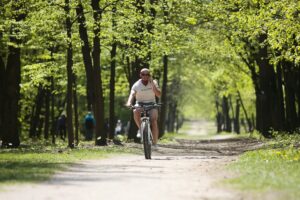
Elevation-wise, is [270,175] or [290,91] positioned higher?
[290,91]

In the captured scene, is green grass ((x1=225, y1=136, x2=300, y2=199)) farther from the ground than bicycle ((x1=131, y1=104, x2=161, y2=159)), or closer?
closer

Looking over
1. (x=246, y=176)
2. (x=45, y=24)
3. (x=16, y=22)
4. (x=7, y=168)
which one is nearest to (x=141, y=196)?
(x=246, y=176)

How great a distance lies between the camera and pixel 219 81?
194 feet

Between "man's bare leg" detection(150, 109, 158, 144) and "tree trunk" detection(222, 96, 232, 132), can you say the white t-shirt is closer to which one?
"man's bare leg" detection(150, 109, 158, 144)

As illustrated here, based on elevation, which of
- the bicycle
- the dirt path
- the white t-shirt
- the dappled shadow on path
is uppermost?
the white t-shirt

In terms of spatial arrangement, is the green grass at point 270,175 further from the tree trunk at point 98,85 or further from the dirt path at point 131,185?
the tree trunk at point 98,85

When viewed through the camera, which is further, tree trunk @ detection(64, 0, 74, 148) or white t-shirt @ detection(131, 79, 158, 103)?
tree trunk @ detection(64, 0, 74, 148)

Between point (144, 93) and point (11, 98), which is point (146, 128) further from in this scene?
point (11, 98)

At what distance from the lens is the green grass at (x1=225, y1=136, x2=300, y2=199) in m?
7.73

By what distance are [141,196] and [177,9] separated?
23.8 metres

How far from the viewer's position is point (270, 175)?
9281 millimetres

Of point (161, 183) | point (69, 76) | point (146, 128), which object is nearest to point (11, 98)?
point (69, 76)

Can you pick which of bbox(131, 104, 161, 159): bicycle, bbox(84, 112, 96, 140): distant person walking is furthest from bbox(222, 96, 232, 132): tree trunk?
bbox(131, 104, 161, 159): bicycle

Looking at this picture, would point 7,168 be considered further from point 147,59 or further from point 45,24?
point 147,59
